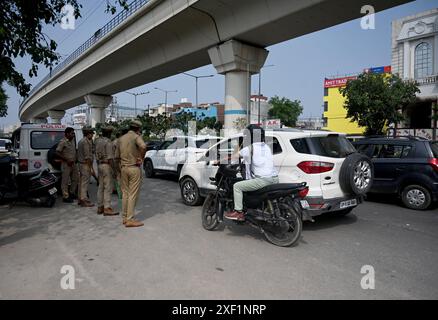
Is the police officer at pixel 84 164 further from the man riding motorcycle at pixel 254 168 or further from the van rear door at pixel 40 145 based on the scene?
the man riding motorcycle at pixel 254 168

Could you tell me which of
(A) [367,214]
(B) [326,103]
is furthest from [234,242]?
(B) [326,103]

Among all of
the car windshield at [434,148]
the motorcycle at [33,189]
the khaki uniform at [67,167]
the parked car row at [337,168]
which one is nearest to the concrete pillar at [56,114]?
the parked car row at [337,168]

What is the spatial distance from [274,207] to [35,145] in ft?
22.8

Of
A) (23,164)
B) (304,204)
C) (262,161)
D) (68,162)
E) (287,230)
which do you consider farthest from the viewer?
(23,164)

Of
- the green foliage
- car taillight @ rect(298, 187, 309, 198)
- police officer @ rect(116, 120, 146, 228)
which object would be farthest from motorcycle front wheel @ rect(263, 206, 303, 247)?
the green foliage

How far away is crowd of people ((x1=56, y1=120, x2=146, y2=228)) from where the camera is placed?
584 cm

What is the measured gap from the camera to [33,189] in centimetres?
738

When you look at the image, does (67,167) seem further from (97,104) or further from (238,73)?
(97,104)

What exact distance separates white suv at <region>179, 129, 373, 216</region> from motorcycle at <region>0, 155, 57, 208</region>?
16.9 feet

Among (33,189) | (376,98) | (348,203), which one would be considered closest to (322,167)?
(348,203)

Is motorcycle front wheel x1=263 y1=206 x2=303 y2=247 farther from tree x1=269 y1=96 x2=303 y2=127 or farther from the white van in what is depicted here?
tree x1=269 y1=96 x2=303 y2=127

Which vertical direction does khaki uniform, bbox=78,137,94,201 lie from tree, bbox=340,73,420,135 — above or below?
below

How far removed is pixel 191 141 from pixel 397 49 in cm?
2474
